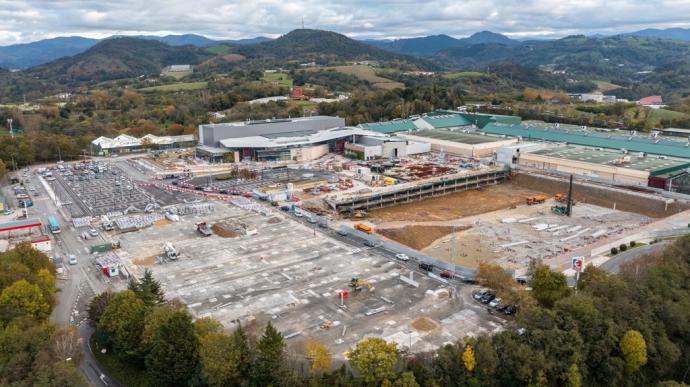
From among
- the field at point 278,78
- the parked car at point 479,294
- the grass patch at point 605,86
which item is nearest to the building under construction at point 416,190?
the parked car at point 479,294

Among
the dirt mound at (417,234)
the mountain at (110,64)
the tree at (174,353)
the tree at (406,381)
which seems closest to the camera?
the tree at (406,381)

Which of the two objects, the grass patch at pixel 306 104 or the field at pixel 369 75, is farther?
the field at pixel 369 75

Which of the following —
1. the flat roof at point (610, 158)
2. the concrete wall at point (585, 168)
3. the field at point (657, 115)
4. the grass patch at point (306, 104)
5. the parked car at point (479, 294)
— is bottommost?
the parked car at point (479, 294)

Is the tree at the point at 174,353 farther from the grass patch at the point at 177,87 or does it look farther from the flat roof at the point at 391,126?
the grass patch at the point at 177,87

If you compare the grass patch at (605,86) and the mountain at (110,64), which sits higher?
the mountain at (110,64)

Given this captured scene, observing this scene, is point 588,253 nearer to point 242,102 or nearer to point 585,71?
point 242,102

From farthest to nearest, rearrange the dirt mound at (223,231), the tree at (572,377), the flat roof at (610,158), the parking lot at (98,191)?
the flat roof at (610,158)
the parking lot at (98,191)
the dirt mound at (223,231)
the tree at (572,377)
